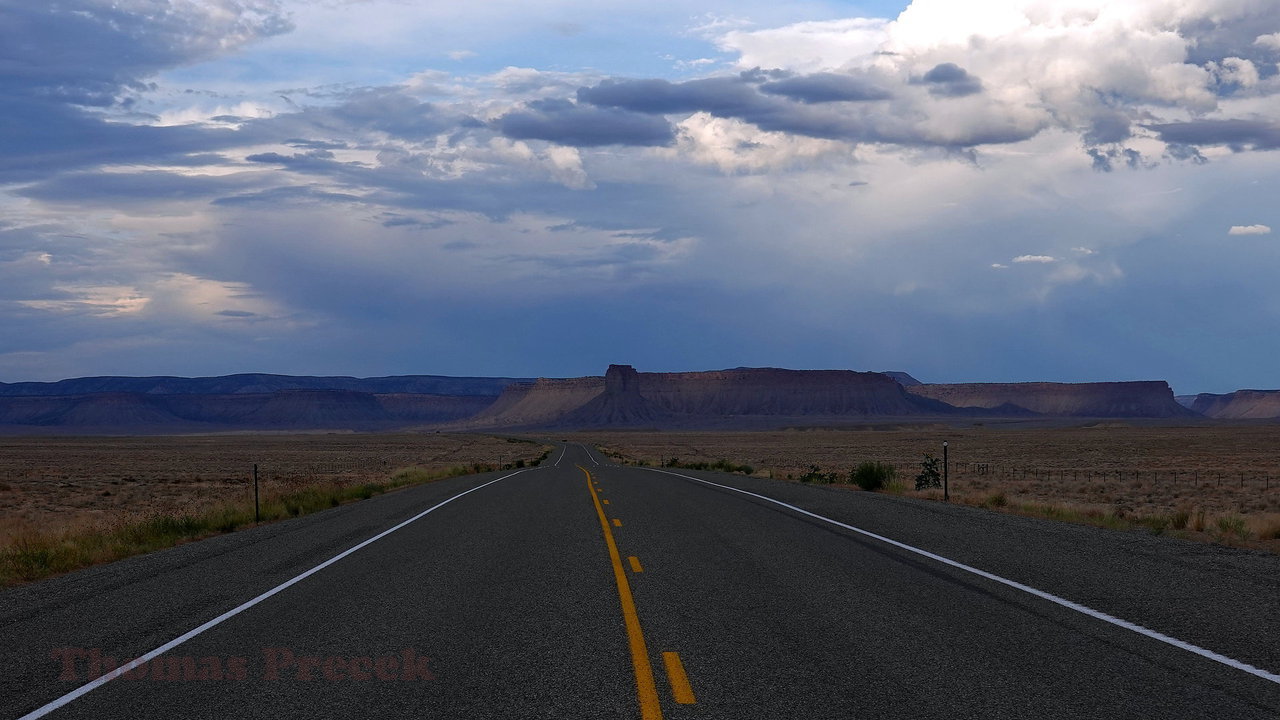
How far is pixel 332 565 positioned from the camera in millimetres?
12461

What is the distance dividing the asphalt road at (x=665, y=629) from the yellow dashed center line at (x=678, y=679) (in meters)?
0.02

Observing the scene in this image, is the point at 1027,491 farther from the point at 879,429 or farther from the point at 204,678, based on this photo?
the point at 879,429

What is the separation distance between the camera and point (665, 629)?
8359 millimetres

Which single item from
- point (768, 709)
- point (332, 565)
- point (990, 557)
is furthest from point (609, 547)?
point (768, 709)

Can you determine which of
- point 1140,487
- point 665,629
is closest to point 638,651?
point 665,629

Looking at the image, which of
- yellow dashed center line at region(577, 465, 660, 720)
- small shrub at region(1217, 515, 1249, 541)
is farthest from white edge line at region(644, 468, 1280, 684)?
small shrub at region(1217, 515, 1249, 541)

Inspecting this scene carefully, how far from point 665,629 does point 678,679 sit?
162 cm

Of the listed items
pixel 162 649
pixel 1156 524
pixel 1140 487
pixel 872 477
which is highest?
pixel 162 649

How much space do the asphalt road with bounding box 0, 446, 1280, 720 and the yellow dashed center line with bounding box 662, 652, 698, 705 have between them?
2 centimetres

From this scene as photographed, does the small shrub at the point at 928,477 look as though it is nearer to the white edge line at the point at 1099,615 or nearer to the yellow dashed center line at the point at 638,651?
the white edge line at the point at 1099,615

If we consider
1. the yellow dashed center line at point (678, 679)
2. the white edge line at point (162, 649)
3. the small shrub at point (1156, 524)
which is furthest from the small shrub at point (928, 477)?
the yellow dashed center line at point (678, 679)

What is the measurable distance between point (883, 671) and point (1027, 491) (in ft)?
105

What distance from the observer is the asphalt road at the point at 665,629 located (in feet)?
20.7

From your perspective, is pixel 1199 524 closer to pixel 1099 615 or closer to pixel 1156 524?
pixel 1156 524
